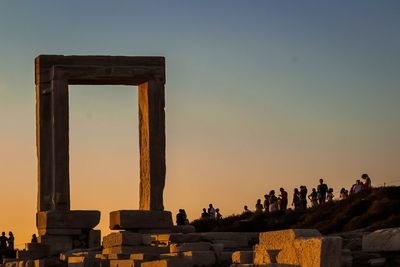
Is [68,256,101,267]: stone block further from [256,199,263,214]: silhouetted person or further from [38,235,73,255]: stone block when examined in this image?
[256,199,263,214]: silhouetted person

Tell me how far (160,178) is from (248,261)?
11591 millimetres

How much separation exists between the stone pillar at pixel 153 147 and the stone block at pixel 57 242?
86.7 inches

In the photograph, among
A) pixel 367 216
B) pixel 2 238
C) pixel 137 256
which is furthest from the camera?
pixel 2 238

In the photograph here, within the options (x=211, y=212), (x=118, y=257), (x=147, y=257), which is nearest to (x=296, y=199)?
(x=211, y=212)

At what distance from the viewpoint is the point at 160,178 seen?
102 ft

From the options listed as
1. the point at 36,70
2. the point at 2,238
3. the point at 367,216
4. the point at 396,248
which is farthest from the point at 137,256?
the point at 2,238

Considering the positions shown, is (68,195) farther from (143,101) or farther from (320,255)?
(320,255)

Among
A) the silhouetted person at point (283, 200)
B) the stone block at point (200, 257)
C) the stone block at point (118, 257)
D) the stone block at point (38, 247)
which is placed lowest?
the stone block at point (200, 257)

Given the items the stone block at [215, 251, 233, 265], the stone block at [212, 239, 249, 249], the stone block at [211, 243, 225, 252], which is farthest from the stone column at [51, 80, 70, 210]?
the stone block at [215, 251, 233, 265]

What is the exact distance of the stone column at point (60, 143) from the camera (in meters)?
31.0

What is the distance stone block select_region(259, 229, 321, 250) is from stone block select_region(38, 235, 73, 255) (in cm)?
1205

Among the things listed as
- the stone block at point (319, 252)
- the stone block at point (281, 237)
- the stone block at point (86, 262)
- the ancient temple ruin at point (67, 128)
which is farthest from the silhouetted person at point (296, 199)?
the stone block at point (319, 252)

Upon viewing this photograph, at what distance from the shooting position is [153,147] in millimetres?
30953

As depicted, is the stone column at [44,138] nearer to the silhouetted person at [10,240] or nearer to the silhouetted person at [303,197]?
the silhouetted person at [10,240]
